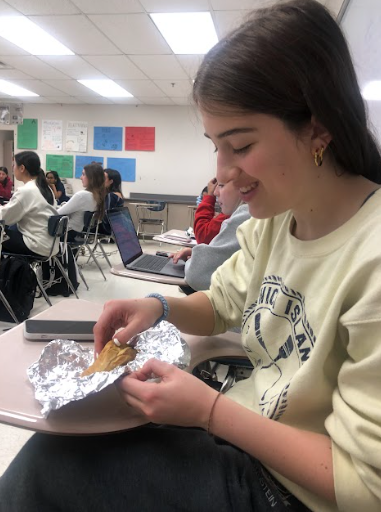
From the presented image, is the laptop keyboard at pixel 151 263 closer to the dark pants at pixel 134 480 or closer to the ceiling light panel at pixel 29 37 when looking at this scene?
the dark pants at pixel 134 480

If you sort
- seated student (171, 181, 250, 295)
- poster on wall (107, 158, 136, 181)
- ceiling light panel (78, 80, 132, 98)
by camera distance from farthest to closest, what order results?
poster on wall (107, 158, 136, 181), ceiling light panel (78, 80, 132, 98), seated student (171, 181, 250, 295)

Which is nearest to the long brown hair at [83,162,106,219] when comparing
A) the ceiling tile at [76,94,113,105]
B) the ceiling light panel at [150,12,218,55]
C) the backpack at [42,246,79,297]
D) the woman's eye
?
the backpack at [42,246,79,297]

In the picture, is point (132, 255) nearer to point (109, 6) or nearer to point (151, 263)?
point (151, 263)

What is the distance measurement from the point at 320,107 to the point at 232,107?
0.41 ft

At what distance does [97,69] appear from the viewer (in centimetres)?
494

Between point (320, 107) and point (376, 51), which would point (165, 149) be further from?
point (320, 107)

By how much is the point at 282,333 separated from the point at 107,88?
624 cm

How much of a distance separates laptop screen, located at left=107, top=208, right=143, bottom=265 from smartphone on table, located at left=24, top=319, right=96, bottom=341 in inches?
31.0

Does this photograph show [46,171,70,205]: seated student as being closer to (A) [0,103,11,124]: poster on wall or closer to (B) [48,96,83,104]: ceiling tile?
(B) [48,96,83,104]: ceiling tile

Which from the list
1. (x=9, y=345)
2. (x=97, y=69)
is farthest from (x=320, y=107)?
(x=97, y=69)

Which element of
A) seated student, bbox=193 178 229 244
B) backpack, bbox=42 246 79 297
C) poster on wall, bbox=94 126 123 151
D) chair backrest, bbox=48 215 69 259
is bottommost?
backpack, bbox=42 246 79 297

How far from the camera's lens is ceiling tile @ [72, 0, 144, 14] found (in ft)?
10.3

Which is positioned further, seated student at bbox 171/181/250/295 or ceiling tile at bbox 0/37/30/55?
ceiling tile at bbox 0/37/30/55

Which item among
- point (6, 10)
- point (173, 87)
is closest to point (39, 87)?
point (173, 87)
